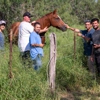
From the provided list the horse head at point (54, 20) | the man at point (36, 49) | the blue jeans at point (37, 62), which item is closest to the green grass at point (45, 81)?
the blue jeans at point (37, 62)

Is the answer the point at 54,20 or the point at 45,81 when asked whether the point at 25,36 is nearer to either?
the point at 45,81

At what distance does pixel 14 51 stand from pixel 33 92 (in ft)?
3.46

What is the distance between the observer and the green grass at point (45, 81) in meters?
4.61

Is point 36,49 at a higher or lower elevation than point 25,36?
lower

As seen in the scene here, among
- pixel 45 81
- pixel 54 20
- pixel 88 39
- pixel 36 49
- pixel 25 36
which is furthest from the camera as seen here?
pixel 54 20

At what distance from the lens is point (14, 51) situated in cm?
538

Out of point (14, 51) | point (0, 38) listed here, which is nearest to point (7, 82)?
point (14, 51)

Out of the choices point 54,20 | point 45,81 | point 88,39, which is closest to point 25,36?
point 45,81

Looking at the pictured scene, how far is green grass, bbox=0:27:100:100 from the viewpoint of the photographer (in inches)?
181

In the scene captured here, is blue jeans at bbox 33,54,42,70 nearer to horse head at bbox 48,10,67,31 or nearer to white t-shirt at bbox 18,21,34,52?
white t-shirt at bbox 18,21,34,52

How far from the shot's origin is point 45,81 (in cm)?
517

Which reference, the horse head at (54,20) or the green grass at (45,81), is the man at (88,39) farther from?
the horse head at (54,20)

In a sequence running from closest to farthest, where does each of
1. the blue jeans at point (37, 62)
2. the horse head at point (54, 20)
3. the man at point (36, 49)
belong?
the blue jeans at point (37, 62)
the man at point (36, 49)
the horse head at point (54, 20)

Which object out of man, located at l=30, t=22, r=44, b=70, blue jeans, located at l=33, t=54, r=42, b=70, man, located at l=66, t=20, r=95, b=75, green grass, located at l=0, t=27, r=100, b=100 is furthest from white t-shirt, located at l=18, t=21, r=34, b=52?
man, located at l=66, t=20, r=95, b=75
